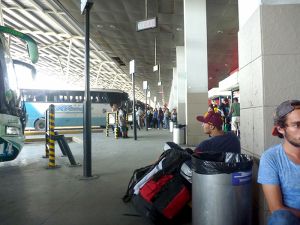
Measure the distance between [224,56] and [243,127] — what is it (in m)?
14.7

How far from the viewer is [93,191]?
11.2ft

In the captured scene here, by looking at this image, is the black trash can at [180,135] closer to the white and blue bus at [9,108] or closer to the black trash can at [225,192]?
the white and blue bus at [9,108]

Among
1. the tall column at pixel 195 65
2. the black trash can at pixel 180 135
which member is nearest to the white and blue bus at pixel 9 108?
the tall column at pixel 195 65

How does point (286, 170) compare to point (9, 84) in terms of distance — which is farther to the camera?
point (9, 84)

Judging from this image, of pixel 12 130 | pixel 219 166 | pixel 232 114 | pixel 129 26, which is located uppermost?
pixel 129 26

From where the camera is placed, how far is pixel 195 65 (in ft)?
26.7

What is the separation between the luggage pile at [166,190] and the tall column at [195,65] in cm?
582

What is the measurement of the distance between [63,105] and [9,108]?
12.5m

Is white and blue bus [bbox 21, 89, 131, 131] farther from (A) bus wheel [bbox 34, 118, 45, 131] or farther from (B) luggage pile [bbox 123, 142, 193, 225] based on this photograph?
(B) luggage pile [bbox 123, 142, 193, 225]

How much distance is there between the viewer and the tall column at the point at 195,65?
7.94 metres

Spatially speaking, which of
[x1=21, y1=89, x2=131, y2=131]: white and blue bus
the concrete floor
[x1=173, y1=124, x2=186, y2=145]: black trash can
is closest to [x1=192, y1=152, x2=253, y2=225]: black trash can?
the concrete floor

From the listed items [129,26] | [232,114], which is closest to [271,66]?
[232,114]

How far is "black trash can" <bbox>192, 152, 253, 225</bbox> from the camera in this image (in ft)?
5.85

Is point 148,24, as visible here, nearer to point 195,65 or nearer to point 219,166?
point 195,65
